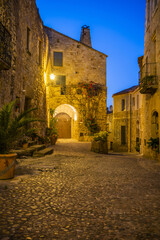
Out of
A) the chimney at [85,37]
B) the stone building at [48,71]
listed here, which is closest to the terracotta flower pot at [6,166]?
the stone building at [48,71]

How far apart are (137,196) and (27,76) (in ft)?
25.9

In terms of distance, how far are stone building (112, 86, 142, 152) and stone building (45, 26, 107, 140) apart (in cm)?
462

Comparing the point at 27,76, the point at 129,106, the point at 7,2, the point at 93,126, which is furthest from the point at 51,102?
the point at 7,2

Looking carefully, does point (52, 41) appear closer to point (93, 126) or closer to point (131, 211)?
point (93, 126)

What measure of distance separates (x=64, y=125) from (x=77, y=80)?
715 centimetres

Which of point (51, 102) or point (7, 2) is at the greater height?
point (7, 2)

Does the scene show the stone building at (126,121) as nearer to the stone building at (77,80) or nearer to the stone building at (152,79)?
the stone building at (77,80)

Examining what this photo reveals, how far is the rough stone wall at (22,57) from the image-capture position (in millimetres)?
6770

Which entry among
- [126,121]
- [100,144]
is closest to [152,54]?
[100,144]

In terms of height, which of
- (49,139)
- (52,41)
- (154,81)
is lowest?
(49,139)

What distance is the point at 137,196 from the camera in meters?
3.38

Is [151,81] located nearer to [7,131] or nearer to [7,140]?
[7,131]

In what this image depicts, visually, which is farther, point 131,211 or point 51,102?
point 51,102

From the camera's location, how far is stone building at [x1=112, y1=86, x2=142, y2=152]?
20.8 m
